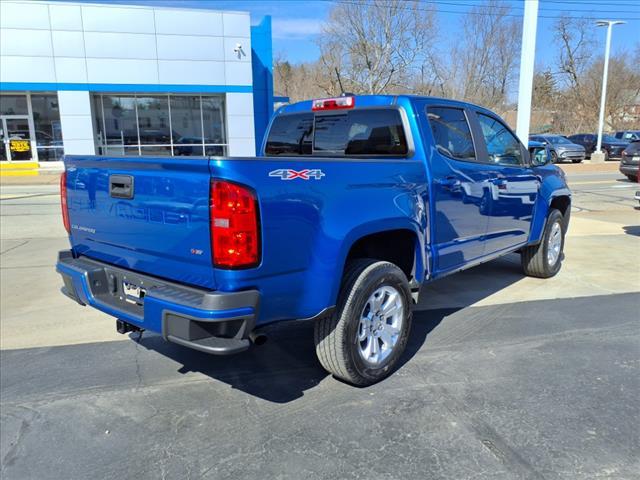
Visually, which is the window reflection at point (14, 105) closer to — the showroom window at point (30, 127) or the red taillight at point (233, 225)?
the showroom window at point (30, 127)

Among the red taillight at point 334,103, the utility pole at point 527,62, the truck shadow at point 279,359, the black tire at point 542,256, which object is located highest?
the utility pole at point 527,62

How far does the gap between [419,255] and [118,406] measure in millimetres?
2393

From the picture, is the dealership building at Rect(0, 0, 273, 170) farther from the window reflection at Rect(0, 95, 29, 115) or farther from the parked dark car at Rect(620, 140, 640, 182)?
the parked dark car at Rect(620, 140, 640, 182)

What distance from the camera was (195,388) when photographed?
3.73 metres

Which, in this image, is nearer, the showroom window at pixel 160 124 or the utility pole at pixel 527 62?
the utility pole at pixel 527 62

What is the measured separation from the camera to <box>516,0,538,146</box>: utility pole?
32.1 ft

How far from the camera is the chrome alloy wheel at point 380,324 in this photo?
3619mm

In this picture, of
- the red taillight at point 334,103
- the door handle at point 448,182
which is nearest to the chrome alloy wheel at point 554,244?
the door handle at point 448,182

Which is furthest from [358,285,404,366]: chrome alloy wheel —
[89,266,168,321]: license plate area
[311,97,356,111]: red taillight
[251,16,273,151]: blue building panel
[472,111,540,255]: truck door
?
[251,16,273,151]: blue building panel

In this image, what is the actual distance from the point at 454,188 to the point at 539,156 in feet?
7.19

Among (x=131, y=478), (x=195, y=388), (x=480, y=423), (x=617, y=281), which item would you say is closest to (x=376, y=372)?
(x=480, y=423)

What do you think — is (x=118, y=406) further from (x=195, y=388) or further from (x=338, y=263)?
(x=338, y=263)

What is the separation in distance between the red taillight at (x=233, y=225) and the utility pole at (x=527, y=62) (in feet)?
28.0

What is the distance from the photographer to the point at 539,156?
5.89 metres
